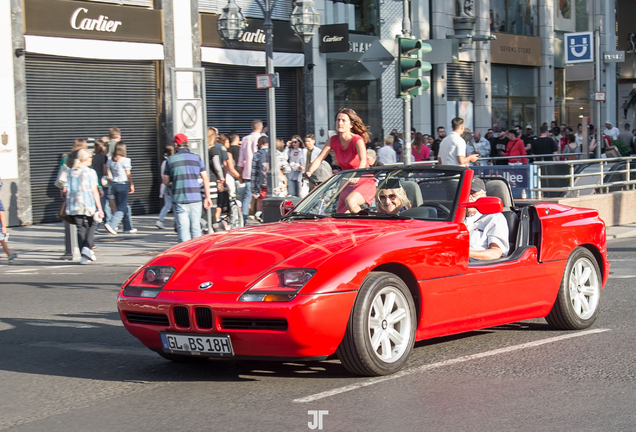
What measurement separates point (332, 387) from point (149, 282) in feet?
4.46

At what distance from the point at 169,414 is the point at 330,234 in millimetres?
1626

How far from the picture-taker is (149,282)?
572cm

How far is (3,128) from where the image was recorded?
758 inches

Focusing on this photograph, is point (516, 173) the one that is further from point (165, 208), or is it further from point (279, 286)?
point (279, 286)

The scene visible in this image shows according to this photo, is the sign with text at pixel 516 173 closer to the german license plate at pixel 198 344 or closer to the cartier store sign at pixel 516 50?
the german license plate at pixel 198 344

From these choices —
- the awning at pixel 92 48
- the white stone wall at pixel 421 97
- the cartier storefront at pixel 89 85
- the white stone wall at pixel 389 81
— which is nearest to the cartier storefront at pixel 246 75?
the cartier storefront at pixel 89 85

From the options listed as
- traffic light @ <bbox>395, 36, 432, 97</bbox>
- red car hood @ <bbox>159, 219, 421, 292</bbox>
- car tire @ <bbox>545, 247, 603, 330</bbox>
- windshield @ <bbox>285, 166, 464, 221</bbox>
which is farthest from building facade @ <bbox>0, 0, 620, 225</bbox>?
red car hood @ <bbox>159, 219, 421, 292</bbox>

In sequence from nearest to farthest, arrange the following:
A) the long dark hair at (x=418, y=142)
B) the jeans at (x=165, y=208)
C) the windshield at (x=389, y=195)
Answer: the windshield at (x=389, y=195)
the jeans at (x=165, y=208)
the long dark hair at (x=418, y=142)

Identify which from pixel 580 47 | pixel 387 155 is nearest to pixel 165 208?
pixel 387 155

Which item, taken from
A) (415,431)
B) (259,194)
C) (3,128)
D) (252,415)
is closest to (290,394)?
(252,415)

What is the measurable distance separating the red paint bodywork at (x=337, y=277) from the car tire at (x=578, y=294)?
0.15 meters

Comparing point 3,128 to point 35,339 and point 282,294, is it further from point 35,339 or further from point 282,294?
point 282,294

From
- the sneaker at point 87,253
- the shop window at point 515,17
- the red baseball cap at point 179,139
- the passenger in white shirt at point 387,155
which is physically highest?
the shop window at point 515,17

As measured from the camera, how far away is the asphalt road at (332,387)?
4645 millimetres
